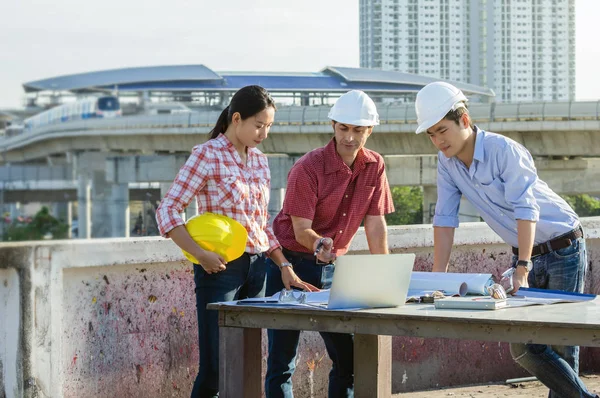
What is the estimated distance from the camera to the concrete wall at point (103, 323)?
18.4 ft

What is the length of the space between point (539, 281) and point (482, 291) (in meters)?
0.72

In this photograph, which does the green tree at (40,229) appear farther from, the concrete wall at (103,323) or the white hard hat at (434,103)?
the white hard hat at (434,103)

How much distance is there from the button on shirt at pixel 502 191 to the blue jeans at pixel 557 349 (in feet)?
0.35

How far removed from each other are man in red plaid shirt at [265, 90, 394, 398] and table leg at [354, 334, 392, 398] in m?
0.22

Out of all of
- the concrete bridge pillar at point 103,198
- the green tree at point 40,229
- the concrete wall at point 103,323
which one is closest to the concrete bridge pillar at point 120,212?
the concrete bridge pillar at point 103,198

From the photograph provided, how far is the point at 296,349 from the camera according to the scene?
5.53 metres

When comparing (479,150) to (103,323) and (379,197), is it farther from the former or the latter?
(103,323)

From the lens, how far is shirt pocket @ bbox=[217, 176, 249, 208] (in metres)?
5.14

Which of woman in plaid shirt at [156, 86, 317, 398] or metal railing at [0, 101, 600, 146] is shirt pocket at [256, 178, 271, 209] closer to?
woman in plaid shirt at [156, 86, 317, 398]

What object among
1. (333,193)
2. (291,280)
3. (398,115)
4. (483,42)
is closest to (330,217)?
(333,193)

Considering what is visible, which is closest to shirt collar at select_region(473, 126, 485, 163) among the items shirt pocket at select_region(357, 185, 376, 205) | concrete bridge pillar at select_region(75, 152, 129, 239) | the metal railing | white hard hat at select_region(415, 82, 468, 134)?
white hard hat at select_region(415, 82, 468, 134)

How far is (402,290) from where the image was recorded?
4543mm

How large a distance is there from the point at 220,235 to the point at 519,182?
1.31 metres

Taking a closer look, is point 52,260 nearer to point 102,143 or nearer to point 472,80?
point 102,143
